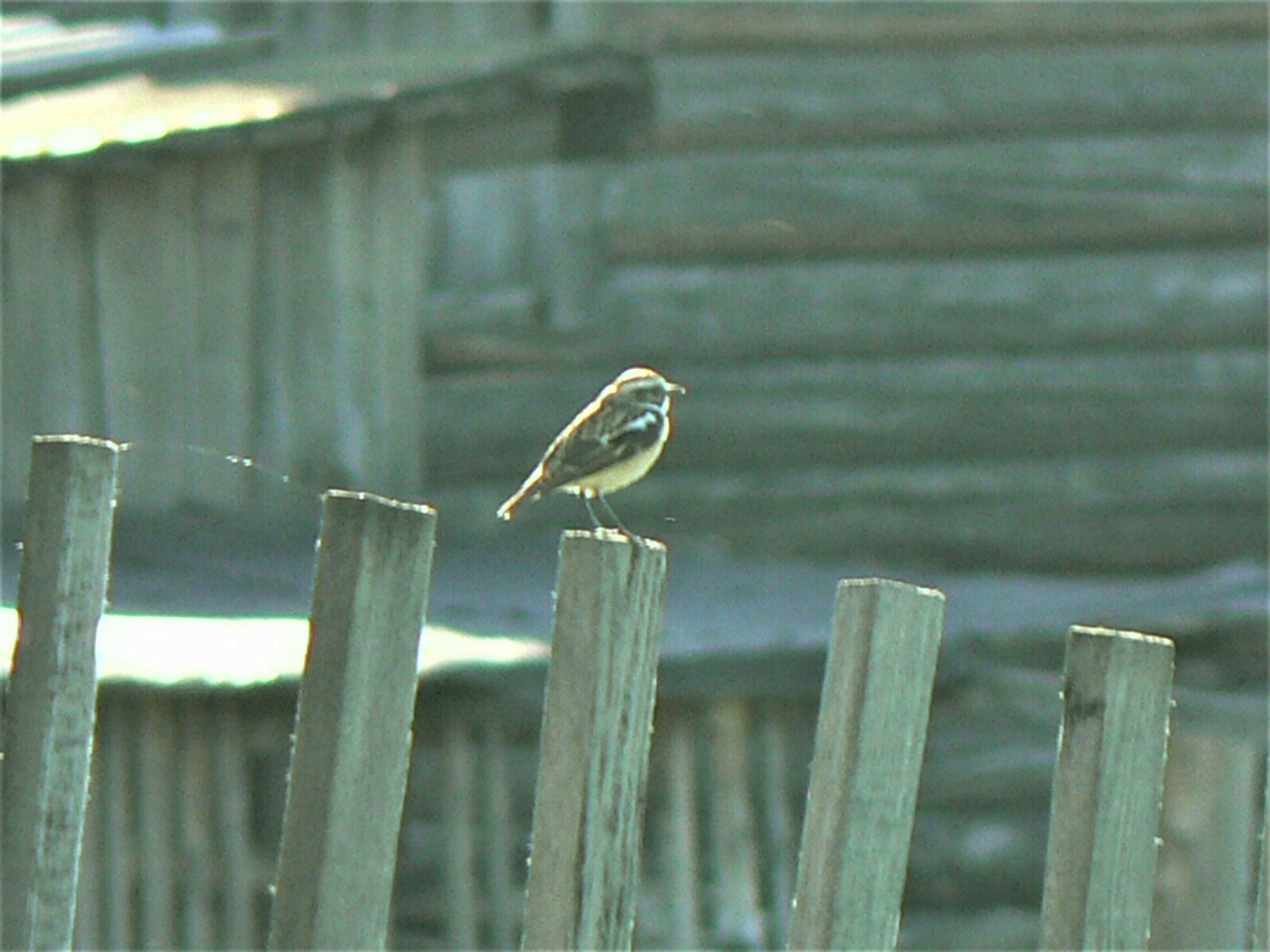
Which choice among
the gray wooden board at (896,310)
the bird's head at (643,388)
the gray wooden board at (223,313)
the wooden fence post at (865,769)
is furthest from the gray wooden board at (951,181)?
the wooden fence post at (865,769)

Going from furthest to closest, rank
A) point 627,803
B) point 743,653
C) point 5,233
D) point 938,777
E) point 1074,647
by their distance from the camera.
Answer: point 938,777, point 5,233, point 743,653, point 1074,647, point 627,803

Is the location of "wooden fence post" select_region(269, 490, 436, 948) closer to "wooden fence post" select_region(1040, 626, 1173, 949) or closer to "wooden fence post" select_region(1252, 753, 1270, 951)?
"wooden fence post" select_region(1040, 626, 1173, 949)

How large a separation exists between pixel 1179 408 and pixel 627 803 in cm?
828

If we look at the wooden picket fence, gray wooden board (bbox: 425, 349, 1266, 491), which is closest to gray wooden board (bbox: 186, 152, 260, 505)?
gray wooden board (bbox: 425, 349, 1266, 491)

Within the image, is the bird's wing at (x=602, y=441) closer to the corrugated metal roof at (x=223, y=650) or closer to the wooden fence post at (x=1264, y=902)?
the corrugated metal roof at (x=223, y=650)

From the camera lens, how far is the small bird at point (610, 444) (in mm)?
5895

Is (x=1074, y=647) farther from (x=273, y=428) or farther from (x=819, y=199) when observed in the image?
(x=819, y=199)

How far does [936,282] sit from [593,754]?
8.06 meters

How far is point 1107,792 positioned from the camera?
2.68 meters

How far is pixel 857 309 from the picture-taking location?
1032cm

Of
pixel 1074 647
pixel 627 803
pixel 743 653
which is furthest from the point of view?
Answer: pixel 743 653

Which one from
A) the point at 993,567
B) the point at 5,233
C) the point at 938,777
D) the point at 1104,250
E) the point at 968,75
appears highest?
the point at 968,75

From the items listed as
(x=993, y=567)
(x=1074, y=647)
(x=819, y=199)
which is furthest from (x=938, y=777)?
(x=1074, y=647)

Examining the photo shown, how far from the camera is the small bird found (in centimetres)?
589
